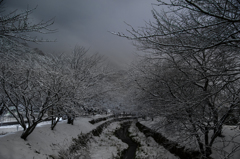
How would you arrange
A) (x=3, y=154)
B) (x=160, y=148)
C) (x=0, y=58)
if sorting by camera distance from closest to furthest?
(x=3, y=154)
(x=0, y=58)
(x=160, y=148)

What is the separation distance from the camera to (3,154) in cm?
462

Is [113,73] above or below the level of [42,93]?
above

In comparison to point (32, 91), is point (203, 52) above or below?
above

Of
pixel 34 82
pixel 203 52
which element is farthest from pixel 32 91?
pixel 203 52

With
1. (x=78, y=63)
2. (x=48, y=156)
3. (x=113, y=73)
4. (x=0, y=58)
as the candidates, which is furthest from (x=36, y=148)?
(x=113, y=73)

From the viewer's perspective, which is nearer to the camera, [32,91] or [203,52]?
[203,52]

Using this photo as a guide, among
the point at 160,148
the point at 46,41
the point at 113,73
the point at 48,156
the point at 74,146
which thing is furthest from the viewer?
the point at 113,73

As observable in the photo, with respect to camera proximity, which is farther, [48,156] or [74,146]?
[74,146]

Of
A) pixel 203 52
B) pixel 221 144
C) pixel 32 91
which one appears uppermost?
pixel 203 52

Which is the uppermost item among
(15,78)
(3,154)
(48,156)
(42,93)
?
(15,78)

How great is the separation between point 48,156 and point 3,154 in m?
1.65

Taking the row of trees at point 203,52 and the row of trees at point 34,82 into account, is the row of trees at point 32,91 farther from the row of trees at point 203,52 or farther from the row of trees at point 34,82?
the row of trees at point 203,52

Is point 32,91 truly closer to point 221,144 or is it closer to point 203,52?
point 203,52

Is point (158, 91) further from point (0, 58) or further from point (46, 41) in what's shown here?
point (0, 58)
